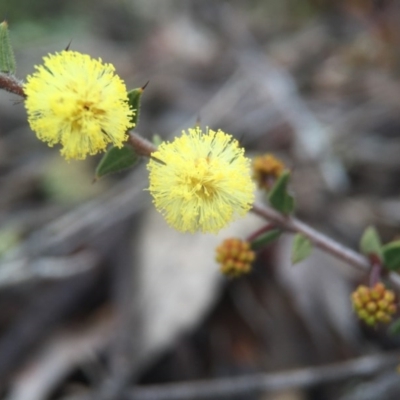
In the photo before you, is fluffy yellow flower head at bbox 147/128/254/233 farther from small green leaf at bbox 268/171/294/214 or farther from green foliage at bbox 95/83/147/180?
small green leaf at bbox 268/171/294/214

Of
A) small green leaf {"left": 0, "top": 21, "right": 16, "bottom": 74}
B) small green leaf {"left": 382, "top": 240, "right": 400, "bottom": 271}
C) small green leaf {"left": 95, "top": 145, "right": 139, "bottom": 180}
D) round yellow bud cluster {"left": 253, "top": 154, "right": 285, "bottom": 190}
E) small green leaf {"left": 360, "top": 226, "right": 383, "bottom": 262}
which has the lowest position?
small green leaf {"left": 382, "top": 240, "right": 400, "bottom": 271}

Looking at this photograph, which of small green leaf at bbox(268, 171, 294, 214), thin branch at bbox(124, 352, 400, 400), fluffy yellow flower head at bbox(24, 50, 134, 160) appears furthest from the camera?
thin branch at bbox(124, 352, 400, 400)

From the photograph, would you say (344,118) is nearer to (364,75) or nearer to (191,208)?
(364,75)

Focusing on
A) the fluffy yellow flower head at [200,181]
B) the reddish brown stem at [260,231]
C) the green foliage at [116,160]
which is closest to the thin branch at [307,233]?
the reddish brown stem at [260,231]

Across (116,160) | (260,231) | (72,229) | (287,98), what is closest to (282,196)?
(260,231)

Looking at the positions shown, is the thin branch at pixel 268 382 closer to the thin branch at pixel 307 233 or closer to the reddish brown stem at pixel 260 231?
the thin branch at pixel 307 233

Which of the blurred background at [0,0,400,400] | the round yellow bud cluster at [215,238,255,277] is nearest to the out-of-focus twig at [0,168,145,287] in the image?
the blurred background at [0,0,400,400]

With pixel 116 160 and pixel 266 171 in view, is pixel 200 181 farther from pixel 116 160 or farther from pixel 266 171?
pixel 266 171
